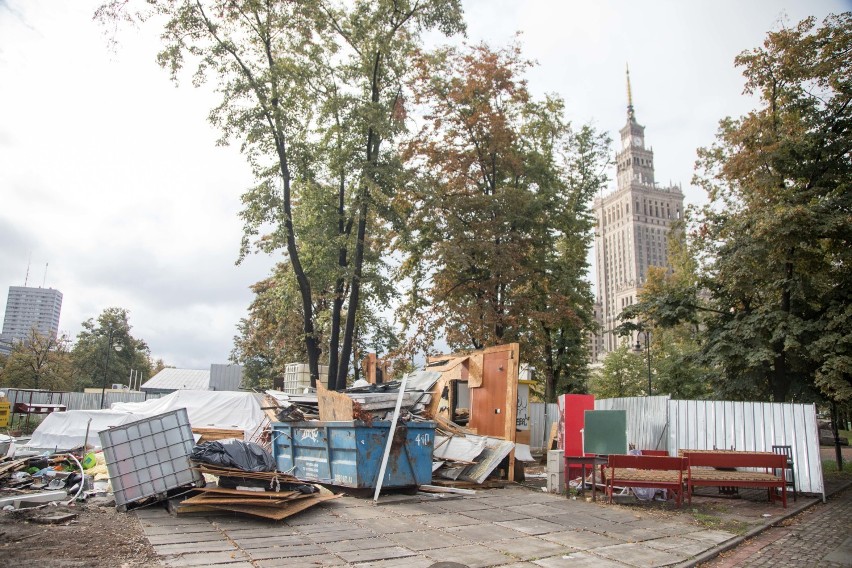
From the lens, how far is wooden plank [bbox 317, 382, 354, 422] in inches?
419

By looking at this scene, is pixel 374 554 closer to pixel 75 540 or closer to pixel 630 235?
pixel 75 540

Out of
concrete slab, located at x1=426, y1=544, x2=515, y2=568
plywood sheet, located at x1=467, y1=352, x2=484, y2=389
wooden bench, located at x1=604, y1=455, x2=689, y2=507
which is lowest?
concrete slab, located at x1=426, y1=544, x2=515, y2=568

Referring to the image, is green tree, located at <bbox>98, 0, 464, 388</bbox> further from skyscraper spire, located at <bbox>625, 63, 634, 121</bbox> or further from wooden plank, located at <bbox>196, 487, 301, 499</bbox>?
skyscraper spire, located at <bbox>625, 63, 634, 121</bbox>

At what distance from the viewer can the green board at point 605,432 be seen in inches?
440

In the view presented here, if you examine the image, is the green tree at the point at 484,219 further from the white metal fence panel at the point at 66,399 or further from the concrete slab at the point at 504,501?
the white metal fence panel at the point at 66,399

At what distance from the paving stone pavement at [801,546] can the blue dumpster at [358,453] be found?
213 inches

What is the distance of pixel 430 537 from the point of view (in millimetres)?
7641

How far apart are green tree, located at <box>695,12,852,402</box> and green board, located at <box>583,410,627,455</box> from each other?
7.09 metres

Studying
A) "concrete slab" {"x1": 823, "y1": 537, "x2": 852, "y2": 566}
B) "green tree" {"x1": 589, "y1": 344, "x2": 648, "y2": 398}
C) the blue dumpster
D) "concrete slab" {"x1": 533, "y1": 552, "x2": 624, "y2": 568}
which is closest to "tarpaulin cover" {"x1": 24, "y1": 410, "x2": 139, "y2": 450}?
the blue dumpster

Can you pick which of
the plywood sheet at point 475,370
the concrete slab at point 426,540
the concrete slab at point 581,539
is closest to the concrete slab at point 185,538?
the concrete slab at point 426,540

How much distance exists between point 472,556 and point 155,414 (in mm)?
14864

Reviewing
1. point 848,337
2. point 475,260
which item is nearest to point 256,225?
point 475,260

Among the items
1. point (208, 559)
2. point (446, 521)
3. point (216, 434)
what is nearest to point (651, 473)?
point (446, 521)

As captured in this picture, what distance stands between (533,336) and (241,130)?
1238 centimetres
